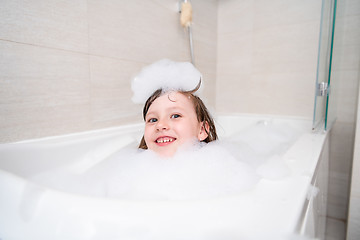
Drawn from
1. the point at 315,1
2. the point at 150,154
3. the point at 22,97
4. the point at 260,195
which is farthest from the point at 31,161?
the point at 315,1

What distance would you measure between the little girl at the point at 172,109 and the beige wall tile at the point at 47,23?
31 cm

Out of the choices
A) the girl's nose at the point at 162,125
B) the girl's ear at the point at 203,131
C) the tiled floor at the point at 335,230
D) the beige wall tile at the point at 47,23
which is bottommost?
the tiled floor at the point at 335,230

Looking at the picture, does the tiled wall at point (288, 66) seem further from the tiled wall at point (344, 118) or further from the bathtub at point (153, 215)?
the bathtub at point (153, 215)

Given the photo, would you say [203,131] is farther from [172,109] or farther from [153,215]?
[153,215]

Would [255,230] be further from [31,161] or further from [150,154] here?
[31,161]

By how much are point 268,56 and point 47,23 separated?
1427 millimetres

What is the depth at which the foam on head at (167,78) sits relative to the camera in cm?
88

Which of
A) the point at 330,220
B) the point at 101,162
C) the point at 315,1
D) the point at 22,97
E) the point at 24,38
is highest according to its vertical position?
the point at 315,1

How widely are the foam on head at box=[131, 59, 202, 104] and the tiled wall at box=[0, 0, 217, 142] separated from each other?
253 millimetres

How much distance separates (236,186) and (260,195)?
0.50ft

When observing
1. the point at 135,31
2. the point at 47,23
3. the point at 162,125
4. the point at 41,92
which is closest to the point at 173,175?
the point at 162,125

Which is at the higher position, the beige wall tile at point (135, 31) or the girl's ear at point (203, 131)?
the beige wall tile at point (135, 31)

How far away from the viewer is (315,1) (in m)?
1.54

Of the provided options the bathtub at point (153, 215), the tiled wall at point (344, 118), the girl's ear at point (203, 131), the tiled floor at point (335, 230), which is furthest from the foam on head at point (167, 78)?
the tiled floor at point (335, 230)
